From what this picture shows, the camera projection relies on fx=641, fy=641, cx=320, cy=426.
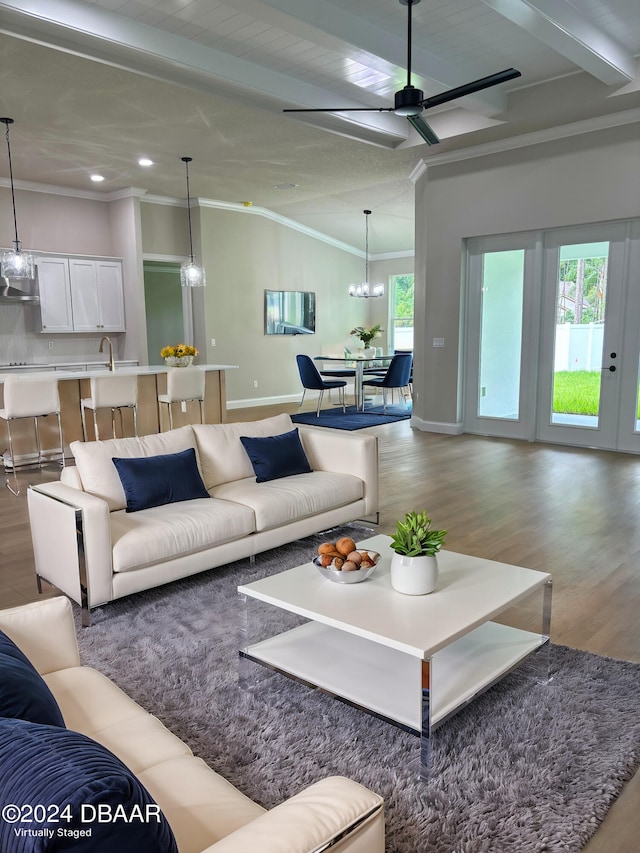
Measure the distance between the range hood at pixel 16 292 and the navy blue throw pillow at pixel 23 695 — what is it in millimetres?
7599

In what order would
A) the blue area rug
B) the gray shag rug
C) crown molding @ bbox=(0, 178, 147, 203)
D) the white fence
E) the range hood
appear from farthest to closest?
the blue area rug → crown molding @ bbox=(0, 178, 147, 203) → the range hood → the white fence → the gray shag rug

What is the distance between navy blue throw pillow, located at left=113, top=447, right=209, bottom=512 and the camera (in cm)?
339

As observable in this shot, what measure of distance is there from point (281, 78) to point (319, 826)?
19.8 feet

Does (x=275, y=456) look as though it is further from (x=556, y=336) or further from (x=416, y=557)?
(x=556, y=336)

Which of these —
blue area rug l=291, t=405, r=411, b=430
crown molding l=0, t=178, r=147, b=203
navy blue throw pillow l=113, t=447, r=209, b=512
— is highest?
crown molding l=0, t=178, r=147, b=203

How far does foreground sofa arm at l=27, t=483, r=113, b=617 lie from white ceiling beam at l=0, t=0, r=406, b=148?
10.7 feet

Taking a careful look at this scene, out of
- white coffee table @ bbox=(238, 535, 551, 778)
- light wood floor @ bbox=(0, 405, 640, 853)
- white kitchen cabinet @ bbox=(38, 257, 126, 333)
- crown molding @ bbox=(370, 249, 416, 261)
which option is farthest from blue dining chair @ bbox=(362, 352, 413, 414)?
white coffee table @ bbox=(238, 535, 551, 778)

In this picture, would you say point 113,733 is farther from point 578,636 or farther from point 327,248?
point 327,248

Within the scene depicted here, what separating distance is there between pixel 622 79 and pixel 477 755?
558cm

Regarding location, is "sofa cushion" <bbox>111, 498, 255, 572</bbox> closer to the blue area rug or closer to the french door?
the french door

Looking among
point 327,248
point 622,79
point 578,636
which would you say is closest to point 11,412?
point 578,636

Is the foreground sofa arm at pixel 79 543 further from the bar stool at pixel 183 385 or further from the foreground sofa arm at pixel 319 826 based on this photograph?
the bar stool at pixel 183 385

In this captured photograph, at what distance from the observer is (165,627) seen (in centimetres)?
292

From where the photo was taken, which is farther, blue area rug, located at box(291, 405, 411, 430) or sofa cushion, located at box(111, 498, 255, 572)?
blue area rug, located at box(291, 405, 411, 430)
